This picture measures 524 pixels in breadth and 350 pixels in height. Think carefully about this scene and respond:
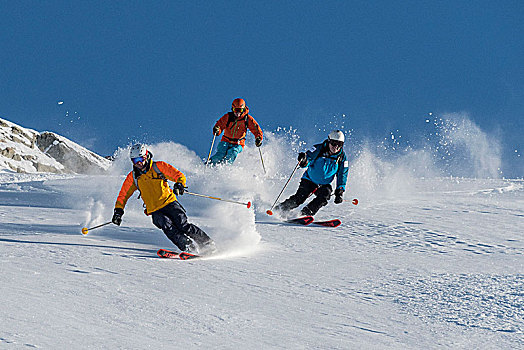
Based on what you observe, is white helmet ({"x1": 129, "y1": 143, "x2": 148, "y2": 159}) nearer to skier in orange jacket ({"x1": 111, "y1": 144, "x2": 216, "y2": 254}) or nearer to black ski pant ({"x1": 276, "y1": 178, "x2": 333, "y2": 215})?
skier in orange jacket ({"x1": 111, "y1": 144, "x2": 216, "y2": 254})

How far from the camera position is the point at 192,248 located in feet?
19.2

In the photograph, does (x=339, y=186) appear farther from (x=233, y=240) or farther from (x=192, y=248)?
(x=192, y=248)

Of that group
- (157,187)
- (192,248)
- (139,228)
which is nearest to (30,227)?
(139,228)

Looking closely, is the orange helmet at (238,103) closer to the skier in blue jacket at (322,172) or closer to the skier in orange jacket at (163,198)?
the skier in blue jacket at (322,172)

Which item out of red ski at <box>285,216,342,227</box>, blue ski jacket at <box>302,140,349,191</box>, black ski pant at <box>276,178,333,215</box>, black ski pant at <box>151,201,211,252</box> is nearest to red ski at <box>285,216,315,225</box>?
red ski at <box>285,216,342,227</box>

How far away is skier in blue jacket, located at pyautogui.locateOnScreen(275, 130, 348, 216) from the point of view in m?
8.37

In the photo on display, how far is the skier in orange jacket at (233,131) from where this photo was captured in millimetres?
11328

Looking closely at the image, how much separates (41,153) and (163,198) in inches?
2703

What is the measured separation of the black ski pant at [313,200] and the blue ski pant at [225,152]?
10.4ft

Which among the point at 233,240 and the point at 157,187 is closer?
the point at 157,187

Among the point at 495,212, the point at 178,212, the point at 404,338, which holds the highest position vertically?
the point at 495,212

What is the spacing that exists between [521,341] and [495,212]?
6.98 metres

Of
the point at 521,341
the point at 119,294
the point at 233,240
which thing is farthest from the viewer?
the point at 233,240

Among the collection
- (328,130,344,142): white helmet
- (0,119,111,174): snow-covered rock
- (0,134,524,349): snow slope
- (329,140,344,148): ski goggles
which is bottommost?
(0,134,524,349): snow slope
